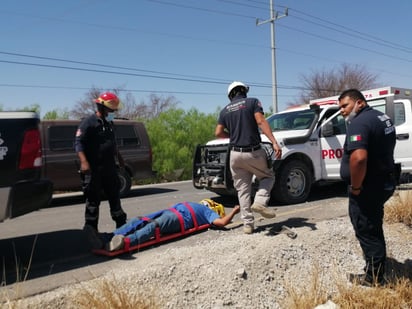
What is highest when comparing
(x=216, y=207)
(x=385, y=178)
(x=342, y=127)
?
(x=342, y=127)

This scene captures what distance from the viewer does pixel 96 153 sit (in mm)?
4820

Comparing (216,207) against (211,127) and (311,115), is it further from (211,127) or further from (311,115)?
(211,127)

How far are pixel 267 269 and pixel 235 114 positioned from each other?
1983 mm

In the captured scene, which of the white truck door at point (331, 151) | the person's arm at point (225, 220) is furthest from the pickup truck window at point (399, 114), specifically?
the person's arm at point (225, 220)

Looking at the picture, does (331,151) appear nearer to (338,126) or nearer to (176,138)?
(338,126)

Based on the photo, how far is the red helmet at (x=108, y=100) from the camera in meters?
4.86

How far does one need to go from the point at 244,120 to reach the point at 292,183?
2.66 m

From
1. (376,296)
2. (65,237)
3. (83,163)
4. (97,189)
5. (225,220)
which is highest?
(83,163)

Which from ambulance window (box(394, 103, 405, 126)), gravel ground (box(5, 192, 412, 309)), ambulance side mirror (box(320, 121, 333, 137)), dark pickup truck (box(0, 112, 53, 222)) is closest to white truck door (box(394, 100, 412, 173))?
ambulance window (box(394, 103, 405, 126))

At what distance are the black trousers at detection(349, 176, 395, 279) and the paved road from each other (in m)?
1.59

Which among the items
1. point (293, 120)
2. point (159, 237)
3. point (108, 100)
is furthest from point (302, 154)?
point (108, 100)

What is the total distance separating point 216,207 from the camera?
5676mm

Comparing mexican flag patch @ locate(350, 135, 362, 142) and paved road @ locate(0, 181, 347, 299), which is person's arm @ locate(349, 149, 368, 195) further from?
paved road @ locate(0, 181, 347, 299)

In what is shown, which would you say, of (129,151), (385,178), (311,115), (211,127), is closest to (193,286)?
(385,178)
